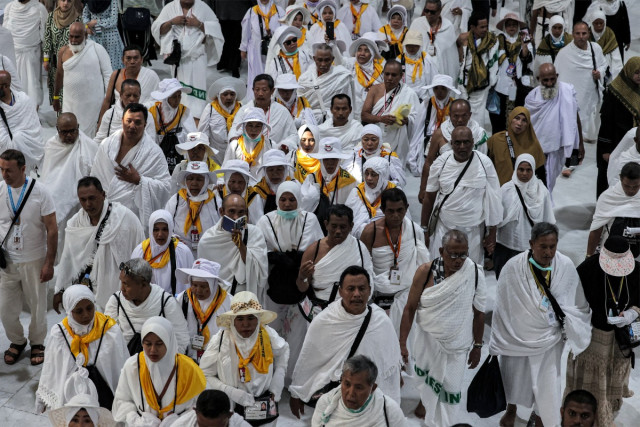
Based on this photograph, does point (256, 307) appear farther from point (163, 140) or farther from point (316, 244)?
point (163, 140)

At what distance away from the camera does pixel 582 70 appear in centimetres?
1245

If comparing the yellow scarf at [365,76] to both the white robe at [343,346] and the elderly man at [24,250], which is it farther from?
the white robe at [343,346]

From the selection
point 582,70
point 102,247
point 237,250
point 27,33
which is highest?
point 582,70

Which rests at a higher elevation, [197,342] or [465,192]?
[465,192]

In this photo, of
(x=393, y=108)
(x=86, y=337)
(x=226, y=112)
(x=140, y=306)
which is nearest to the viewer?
(x=86, y=337)

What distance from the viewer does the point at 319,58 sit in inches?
441

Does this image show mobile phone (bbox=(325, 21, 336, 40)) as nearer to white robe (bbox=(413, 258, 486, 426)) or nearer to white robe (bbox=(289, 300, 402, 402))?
white robe (bbox=(413, 258, 486, 426))

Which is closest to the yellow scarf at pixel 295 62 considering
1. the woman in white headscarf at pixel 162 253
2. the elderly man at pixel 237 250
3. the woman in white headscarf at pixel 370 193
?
the woman in white headscarf at pixel 370 193

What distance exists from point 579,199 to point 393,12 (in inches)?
117

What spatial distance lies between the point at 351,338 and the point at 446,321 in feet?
2.73

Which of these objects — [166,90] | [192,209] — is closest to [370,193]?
[192,209]

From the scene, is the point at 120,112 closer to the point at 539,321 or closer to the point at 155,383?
the point at 155,383

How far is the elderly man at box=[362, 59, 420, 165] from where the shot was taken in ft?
35.2

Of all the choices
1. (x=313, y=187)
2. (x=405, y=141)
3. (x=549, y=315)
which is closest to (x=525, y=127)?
(x=405, y=141)
